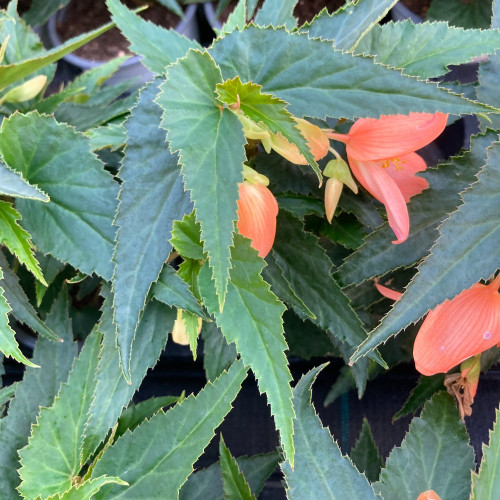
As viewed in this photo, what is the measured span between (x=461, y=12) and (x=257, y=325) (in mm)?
773

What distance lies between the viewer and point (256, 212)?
0.41 m

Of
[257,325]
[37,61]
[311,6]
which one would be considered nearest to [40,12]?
[311,6]

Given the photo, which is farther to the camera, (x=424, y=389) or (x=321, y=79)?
(x=424, y=389)

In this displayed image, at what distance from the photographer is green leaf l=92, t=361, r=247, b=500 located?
46 cm

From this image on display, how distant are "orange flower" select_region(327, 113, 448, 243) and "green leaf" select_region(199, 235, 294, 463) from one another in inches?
4.0

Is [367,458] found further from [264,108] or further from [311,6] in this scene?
[311,6]

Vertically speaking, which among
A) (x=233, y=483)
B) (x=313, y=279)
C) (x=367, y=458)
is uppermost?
(x=313, y=279)

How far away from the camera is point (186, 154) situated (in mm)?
352

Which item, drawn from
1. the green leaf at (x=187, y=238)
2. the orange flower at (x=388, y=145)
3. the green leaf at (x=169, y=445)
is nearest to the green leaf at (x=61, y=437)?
the green leaf at (x=169, y=445)

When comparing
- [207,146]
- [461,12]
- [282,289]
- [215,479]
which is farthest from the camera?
[461,12]

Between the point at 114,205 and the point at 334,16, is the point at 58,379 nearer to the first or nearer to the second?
the point at 114,205

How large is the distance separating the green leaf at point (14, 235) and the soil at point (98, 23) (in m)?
0.70

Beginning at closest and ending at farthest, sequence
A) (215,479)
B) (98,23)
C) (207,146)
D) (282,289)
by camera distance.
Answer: (207,146)
(282,289)
(215,479)
(98,23)

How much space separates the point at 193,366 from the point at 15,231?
41 cm
